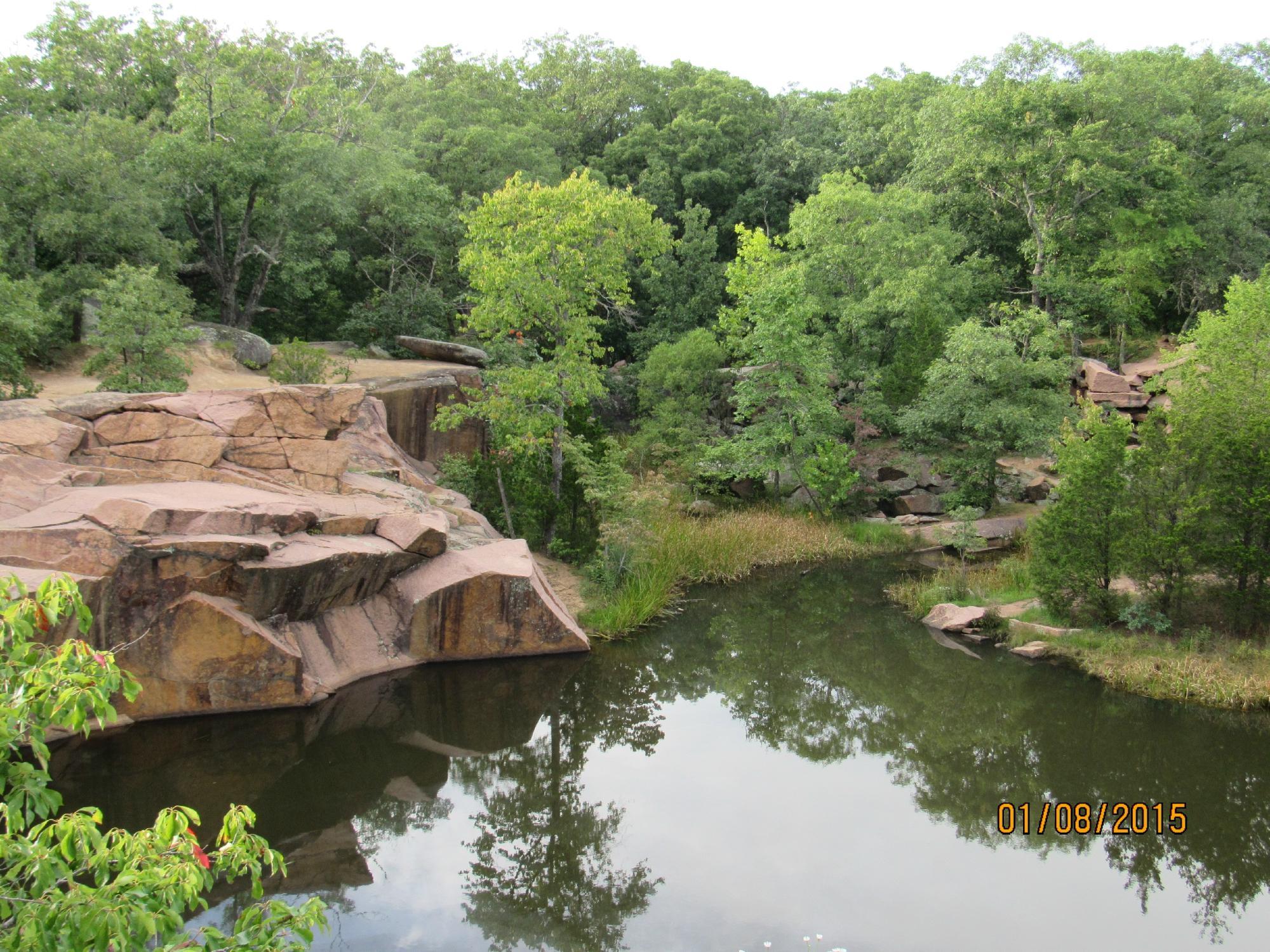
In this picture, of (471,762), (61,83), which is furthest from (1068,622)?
(61,83)

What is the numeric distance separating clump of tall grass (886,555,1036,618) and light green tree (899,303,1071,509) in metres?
3.57

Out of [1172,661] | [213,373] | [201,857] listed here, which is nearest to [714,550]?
[1172,661]

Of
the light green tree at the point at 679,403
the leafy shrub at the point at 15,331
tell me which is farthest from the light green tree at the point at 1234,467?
the leafy shrub at the point at 15,331

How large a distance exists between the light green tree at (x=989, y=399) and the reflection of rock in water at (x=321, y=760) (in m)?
12.7

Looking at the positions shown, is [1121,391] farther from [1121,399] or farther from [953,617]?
[953,617]

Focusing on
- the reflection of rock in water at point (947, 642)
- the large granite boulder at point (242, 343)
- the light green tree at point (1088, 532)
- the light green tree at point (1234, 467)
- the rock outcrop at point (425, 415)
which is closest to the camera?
the light green tree at point (1234, 467)

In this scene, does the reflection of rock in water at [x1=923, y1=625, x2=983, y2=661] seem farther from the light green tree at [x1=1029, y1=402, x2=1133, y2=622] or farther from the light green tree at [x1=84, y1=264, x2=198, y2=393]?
the light green tree at [x1=84, y1=264, x2=198, y2=393]

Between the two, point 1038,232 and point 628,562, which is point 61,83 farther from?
point 1038,232

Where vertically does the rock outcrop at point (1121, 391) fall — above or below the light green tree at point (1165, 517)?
above

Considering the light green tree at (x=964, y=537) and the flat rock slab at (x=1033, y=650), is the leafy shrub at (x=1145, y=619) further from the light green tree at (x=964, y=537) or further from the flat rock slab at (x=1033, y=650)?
the light green tree at (x=964, y=537)

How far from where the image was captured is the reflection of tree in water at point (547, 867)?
23.8 feet

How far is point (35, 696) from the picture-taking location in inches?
133

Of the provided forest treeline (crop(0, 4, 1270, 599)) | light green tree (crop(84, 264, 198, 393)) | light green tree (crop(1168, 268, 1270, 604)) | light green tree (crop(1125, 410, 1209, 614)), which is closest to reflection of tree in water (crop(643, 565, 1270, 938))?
light green tree (crop(1125, 410, 1209, 614))
